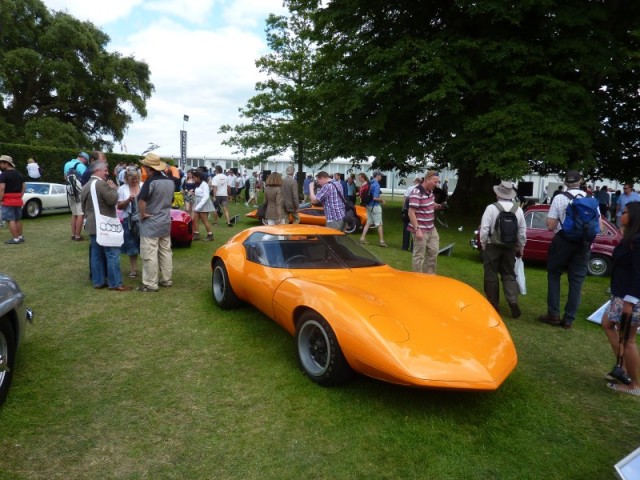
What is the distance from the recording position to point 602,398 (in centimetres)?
347

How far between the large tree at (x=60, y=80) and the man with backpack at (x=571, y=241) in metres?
30.5

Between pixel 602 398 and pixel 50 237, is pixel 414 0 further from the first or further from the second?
pixel 602 398

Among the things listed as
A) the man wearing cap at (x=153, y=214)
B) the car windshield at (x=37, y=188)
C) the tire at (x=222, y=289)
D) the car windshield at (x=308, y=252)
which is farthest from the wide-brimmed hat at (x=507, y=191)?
the car windshield at (x=37, y=188)

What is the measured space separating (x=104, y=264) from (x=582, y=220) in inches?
245

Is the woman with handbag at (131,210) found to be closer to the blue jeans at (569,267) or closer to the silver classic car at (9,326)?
the silver classic car at (9,326)

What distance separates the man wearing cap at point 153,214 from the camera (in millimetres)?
5652

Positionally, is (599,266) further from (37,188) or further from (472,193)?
(37,188)

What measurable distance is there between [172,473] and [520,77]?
46.3ft

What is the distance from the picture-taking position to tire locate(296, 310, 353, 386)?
3229 mm

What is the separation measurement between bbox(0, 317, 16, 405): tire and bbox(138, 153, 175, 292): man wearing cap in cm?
267

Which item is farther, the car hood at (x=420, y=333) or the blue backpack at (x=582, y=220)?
the blue backpack at (x=582, y=220)

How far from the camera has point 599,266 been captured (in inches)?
334

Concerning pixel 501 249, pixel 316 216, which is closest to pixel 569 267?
pixel 501 249

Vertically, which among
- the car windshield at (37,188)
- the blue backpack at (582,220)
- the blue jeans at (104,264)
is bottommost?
the blue jeans at (104,264)
